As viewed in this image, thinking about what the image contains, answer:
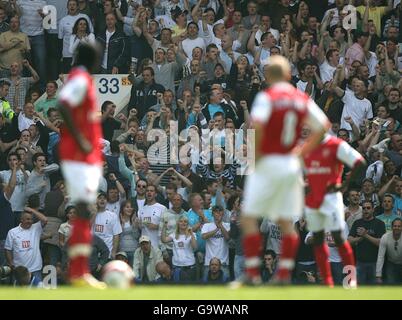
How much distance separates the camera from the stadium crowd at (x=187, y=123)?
904 inches

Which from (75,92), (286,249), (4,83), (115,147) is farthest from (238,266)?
(75,92)

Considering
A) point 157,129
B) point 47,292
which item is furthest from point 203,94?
point 47,292

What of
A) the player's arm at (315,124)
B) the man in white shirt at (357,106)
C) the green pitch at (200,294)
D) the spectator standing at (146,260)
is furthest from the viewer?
the man in white shirt at (357,106)

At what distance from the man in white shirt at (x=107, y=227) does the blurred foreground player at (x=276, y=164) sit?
A: 9.50 metres

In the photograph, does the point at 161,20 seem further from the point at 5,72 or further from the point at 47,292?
the point at 47,292

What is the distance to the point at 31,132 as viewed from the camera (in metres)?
24.2

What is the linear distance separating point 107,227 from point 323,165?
7.10 metres

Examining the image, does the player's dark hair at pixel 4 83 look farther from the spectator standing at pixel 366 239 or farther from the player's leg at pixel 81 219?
the player's leg at pixel 81 219

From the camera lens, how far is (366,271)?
22.9 metres

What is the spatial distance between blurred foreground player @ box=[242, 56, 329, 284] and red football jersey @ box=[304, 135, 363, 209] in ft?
10.0

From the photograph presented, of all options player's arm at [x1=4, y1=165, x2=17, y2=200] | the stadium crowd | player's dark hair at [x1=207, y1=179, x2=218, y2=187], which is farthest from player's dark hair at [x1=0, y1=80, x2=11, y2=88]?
player's dark hair at [x1=207, y1=179, x2=218, y2=187]

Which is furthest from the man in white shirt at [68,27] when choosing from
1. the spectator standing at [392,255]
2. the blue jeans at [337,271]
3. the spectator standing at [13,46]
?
the spectator standing at [392,255]

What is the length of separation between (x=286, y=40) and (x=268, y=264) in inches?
203

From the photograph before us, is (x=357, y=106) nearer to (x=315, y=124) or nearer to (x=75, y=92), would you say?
(x=315, y=124)
